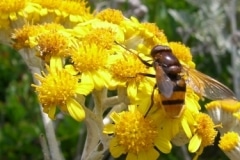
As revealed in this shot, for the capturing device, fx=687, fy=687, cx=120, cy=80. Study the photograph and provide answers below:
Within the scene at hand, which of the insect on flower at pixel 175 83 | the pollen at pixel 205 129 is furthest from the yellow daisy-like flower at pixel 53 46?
the pollen at pixel 205 129

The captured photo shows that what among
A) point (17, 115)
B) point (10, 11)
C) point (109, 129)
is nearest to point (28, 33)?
point (10, 11)

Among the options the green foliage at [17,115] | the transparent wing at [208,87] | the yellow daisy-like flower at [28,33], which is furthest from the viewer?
the green foliage at [17,115]

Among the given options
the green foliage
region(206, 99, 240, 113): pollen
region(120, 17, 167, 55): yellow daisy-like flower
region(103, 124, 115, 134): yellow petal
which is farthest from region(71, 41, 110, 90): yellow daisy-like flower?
the green foliage

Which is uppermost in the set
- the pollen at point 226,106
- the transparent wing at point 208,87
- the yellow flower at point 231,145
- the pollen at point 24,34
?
the pollen at point 24,34

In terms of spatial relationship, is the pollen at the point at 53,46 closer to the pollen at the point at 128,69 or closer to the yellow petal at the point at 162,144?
the pollen at the point at 128,69

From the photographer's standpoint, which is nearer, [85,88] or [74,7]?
[85,88]

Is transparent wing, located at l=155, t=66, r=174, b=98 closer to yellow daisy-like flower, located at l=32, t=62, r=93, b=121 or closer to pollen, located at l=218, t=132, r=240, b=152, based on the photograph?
yellow daisy-like flower, located at l=32, t=62, r=93, b=121

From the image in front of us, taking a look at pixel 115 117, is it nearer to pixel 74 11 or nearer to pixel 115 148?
pixel 115 148

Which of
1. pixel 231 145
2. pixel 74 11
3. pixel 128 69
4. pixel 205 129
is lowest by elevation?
pixel 231 145
